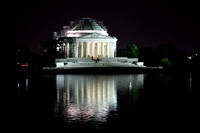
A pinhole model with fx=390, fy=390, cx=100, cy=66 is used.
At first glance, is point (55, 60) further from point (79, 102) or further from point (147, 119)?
point (147, 119)

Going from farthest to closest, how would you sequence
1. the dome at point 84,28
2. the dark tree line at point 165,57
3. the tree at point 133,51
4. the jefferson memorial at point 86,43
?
the dome at point 84,28
the jefferson memorial at point 86,43
the tree at point 133,51
the dark tree line at point 165,57

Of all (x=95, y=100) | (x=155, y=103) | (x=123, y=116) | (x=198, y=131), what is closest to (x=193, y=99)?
(x=155, y=103)

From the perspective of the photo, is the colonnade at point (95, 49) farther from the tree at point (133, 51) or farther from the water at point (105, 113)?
the water at point (105, 113)

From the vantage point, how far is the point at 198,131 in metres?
19.5

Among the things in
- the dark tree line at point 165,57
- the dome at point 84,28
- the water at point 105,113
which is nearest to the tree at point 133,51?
the dark tree line at point 165,57

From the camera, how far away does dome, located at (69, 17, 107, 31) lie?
556 ft

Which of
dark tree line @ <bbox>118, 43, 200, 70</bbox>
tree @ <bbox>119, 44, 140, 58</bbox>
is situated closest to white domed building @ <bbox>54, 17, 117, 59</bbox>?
tree @ <bbox>119, 44, 140, 58</bbox>

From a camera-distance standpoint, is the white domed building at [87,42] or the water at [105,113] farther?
the white domed building at [87,42]

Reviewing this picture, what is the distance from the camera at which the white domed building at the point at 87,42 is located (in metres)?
156

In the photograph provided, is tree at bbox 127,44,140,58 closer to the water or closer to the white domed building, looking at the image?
the white domed building

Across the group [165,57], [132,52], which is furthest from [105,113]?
[132,52]

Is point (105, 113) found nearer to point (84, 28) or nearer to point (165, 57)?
point (165, 57)

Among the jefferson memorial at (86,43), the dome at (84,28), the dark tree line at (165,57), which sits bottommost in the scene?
the dark tree line at (165,57)

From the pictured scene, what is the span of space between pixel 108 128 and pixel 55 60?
11143 cm
